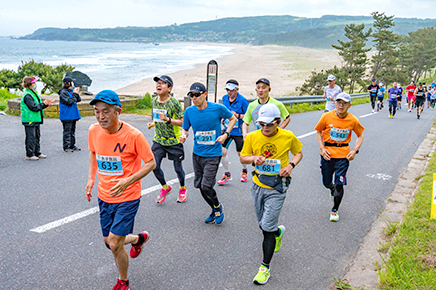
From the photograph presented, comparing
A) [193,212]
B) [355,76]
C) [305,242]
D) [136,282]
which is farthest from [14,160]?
[355,76]

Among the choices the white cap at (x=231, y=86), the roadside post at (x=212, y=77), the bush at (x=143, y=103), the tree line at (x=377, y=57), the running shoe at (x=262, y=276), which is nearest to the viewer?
the running shoe at (x=262, y=276)

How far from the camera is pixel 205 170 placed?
16.2 feet

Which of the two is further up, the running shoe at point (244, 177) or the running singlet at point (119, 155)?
the running singlet at point (119, 155)

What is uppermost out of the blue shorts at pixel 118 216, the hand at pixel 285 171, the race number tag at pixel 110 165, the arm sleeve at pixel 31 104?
the arm sleeve at pixel 31 104

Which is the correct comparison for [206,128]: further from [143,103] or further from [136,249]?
[143,103]

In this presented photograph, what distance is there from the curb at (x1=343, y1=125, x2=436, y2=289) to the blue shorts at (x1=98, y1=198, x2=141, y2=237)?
93.5 inches

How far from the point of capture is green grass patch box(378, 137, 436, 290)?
350cm

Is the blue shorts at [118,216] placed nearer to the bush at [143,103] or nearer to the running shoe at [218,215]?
the running shoe at [218,215]

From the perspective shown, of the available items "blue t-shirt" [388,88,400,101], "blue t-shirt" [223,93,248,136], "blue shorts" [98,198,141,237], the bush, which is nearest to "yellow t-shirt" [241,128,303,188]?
"blue shorts" [98,198,141,237]

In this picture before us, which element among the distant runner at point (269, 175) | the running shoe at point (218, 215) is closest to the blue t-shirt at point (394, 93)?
the running shoe at point (218, 215)

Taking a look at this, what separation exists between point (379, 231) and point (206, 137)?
110 inches

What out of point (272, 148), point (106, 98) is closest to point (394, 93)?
point (272, 148)

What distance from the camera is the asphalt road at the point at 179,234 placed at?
12.2ft

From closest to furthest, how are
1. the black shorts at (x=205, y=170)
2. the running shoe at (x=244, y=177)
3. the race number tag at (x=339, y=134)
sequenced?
the black shorts at (x=205, y=170) < the race number tag at (x=339, y=134) < the running shoe at (x=244, y=177)
